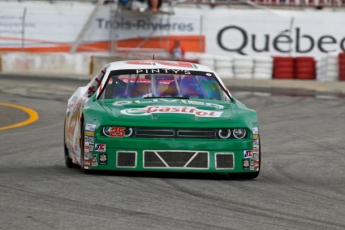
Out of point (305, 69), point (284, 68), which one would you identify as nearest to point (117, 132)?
point (284, 68)

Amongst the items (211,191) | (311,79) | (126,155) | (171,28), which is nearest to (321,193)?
(211,191)

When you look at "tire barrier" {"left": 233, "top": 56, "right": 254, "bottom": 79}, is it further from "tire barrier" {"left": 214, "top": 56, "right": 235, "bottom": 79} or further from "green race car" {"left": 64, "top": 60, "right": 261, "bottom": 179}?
"green race car" {"left": 64, "top": 60, "right": 261, "bottom": 179}

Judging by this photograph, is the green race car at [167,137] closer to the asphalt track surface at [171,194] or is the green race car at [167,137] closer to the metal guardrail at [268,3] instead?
the asphalt track surface at [171,194]

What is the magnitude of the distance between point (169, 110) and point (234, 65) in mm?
23375

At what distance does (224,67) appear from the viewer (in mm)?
32344

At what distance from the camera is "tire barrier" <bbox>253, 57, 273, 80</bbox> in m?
32.2

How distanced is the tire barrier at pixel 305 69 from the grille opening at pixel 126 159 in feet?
78.3

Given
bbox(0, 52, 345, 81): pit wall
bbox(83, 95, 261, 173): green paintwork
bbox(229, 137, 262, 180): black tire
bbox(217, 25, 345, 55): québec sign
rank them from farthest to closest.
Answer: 1. bbox(217, 25, 345, 55): québec sign
2. bbox(0, 52, 345, 81): pit wall
3. bbox(229, 137, 262, 180): black tire
4. bbox(83, 95, 261, 173): green paintwork

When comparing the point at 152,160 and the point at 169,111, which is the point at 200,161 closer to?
the point at 152,160

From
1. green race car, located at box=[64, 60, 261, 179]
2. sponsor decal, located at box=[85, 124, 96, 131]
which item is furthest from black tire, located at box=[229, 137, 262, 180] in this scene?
sponsor decal, located at box=[85, 124, 96, 131]

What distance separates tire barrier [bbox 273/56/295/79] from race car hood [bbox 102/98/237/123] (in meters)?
22.7

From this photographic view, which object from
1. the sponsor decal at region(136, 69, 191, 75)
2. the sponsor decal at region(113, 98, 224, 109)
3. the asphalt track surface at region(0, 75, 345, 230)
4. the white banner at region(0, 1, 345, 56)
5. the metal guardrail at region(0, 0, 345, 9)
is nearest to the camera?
the asphalt track surface at region(0, 75, 345, 230)

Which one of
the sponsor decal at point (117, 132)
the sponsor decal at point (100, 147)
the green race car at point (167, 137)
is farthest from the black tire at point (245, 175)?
the sponsor decal at point (100, 147)

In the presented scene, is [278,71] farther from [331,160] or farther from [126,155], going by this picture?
[126,155]
